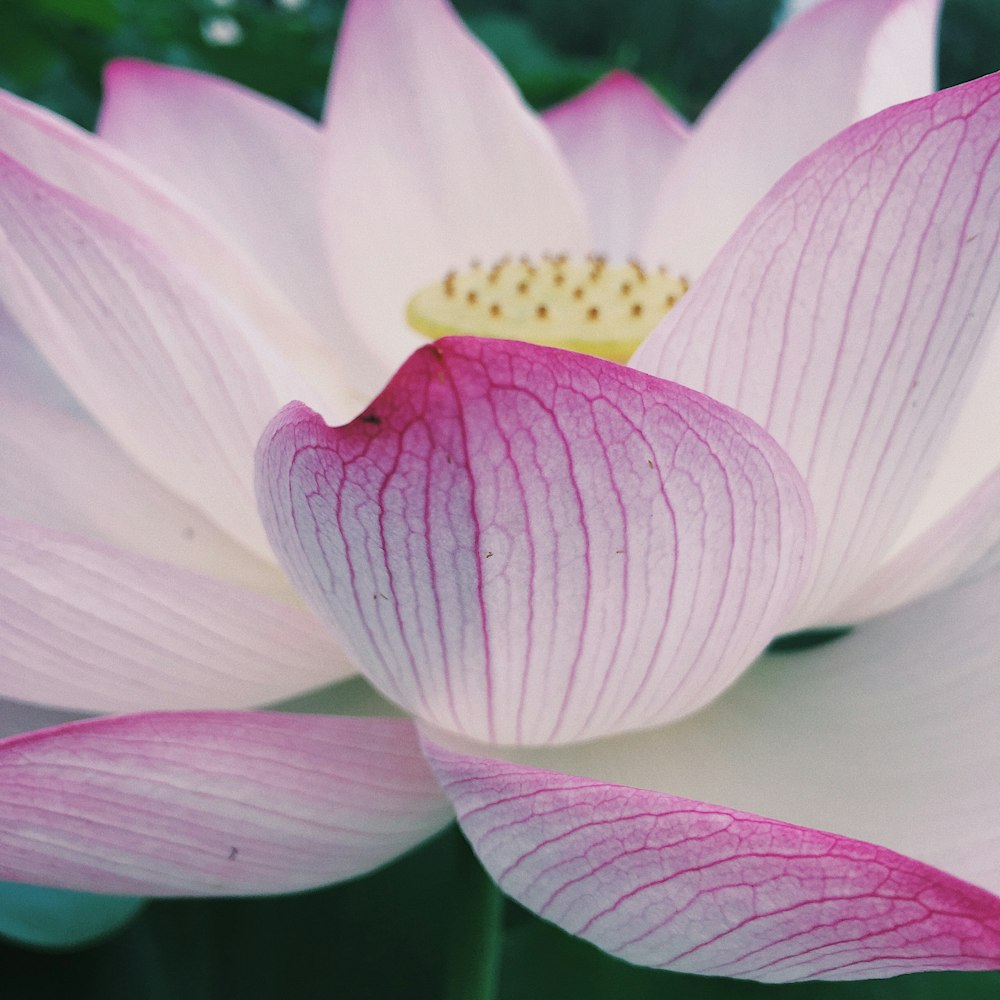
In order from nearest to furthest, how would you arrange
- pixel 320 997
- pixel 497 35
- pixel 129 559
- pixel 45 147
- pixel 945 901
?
pixel 945 901
pixel 129 559
pixel 45 147
pixel 320 997
pixel 497 35

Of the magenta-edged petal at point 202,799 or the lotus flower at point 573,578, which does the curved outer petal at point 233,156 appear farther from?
the magenta-edged petal at point 202,799

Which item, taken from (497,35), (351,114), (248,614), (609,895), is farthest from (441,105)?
(497,35)

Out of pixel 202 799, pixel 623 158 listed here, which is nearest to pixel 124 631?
pixel 202 799

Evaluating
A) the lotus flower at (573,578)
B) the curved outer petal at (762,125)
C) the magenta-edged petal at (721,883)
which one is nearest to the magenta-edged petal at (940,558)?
the lotus flower at (573,578)

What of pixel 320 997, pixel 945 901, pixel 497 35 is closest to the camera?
pixel 945 901

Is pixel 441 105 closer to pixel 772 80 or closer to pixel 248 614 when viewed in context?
pixel 772 80

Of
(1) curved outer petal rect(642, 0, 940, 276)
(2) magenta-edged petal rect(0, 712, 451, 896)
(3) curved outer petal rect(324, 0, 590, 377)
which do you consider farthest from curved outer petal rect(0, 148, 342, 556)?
(1) curved outer petal rect(642, 0, 940, 276)

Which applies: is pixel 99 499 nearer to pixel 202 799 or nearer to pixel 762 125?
pixel 202 799

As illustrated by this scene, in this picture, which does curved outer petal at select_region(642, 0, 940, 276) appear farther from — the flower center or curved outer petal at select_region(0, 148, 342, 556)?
curved outer petal at select_region(0, 148, 342, 556)
